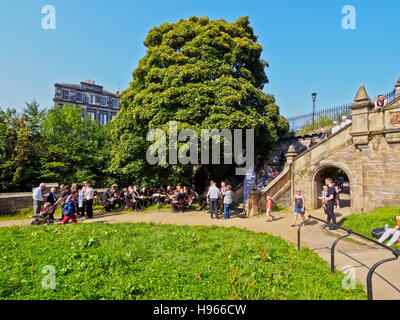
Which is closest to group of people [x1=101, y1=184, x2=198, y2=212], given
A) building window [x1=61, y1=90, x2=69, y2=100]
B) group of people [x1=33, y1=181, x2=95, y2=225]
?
group of people [x1=33, y1=181, x2=95, y2=225]

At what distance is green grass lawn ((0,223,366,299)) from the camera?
156 inches

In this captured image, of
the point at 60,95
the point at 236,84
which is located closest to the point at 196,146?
the point at 236,84

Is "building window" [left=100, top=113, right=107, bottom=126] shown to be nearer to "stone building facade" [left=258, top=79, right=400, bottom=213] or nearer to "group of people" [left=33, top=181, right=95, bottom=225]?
"group of people" [left=33, top=181, right=95, bottom=225]

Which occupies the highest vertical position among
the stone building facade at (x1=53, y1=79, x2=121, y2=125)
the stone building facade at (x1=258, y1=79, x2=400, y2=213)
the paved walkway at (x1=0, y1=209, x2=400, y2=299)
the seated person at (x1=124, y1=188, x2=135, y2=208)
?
the stone building facade at (x1=53, y1=79, x2=121, y2=125)

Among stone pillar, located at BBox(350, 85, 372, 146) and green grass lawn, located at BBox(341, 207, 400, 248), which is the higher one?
stone pillar, located at BBox(350, 85, 372, 146)

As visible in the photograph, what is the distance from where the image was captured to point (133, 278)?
4.32 metres

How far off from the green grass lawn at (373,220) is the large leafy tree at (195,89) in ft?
22.0

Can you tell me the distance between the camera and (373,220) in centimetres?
908

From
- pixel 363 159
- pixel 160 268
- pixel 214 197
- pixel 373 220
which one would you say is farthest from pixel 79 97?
pixel 373 220

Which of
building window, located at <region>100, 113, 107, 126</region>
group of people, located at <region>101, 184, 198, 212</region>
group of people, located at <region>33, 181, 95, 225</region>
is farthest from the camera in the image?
building window, located at <region>100, 113, 107, 126</region>

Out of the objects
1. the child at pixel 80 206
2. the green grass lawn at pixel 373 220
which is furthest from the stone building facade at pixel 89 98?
the green grass lawn at pixel 373 220

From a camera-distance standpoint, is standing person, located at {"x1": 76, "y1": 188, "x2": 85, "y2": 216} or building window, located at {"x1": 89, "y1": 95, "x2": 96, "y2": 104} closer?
standing person, located at {"x1": 76, "y1": 188, "x2": 85, "y2": 216}

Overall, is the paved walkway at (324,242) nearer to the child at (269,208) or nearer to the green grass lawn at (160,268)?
the child at (269,208)

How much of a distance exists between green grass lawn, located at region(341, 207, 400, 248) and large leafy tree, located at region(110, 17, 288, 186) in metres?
6.71
